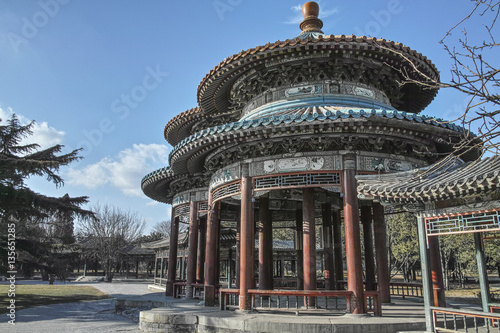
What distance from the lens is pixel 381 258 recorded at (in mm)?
12422

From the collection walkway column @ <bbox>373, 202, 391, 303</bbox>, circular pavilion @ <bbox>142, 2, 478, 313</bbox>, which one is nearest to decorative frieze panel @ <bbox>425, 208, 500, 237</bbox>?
circular pavilion @ <bbox>142, 2, 478, 313</bbox>

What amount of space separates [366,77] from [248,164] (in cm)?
503

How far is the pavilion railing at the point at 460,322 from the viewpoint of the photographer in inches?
281

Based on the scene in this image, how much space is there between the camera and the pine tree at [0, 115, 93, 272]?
17094mm

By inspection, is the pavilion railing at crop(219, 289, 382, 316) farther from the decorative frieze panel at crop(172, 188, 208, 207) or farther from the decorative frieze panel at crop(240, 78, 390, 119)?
the decorative frieze panel at crop(240, 78, 390, 119)

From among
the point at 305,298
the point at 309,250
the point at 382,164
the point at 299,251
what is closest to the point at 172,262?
the point at 299,251

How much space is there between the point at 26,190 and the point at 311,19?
14930mm

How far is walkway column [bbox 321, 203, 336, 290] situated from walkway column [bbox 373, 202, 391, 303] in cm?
266

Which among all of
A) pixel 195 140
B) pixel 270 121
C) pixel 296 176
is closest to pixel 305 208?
pixel 296 176

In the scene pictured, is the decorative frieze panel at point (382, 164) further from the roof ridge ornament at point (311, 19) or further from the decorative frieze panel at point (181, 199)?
the decorative frieze panel at point (181, 199)

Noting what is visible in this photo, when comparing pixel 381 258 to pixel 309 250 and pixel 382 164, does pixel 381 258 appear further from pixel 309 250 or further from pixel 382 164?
pixel 382 164

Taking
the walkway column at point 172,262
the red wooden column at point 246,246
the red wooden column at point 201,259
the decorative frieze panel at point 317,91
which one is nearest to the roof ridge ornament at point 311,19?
the decorative frieze panel at point 317,91

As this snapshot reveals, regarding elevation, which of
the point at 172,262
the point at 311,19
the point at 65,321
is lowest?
the point at 65,321

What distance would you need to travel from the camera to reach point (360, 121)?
9656 mm
